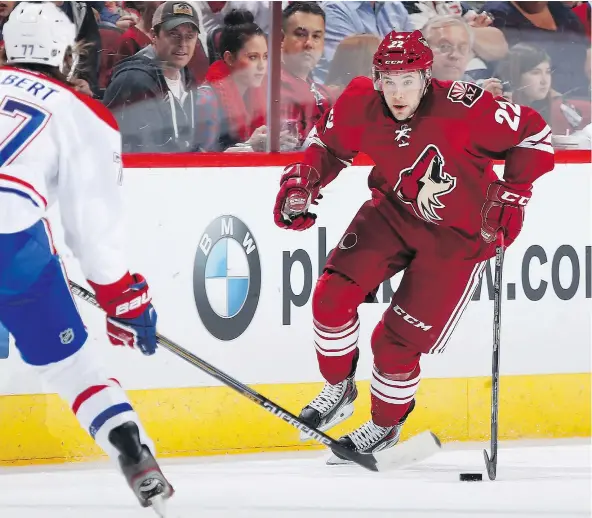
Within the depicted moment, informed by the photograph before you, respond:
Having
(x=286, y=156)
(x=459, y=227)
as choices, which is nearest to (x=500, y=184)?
(x=459, y=227)

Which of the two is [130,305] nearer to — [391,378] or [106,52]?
[391,378]

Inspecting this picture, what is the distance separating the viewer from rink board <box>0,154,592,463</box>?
3.98 meters

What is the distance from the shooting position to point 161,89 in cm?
402

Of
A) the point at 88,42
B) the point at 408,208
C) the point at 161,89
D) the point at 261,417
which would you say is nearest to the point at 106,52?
the point at 88,42

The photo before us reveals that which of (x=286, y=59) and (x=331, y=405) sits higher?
(x=286, y=59)

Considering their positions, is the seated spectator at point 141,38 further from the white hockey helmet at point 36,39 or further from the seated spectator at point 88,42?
the white hockey helmet at point 36,39

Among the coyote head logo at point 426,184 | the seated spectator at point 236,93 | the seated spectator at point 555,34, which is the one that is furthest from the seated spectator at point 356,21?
the coyote head logo at point 426,184

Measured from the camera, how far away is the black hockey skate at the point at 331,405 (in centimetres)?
378

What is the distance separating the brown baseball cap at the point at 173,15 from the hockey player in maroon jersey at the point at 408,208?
61 centimetres

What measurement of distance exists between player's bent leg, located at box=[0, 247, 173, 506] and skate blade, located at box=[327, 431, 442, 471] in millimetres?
1051

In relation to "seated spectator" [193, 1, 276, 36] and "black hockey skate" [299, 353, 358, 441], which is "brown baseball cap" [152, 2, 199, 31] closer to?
"seated spectator" [193, 1, 276, 36]

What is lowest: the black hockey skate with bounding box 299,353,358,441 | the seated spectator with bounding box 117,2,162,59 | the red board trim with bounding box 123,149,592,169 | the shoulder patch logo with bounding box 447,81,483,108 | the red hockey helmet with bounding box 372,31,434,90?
the black hockey skate with bounding box 299,353,358,441

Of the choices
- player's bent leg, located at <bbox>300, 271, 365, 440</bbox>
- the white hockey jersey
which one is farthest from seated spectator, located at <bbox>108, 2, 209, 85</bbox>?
the white hockey jersey

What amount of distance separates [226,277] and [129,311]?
1.13 meters
